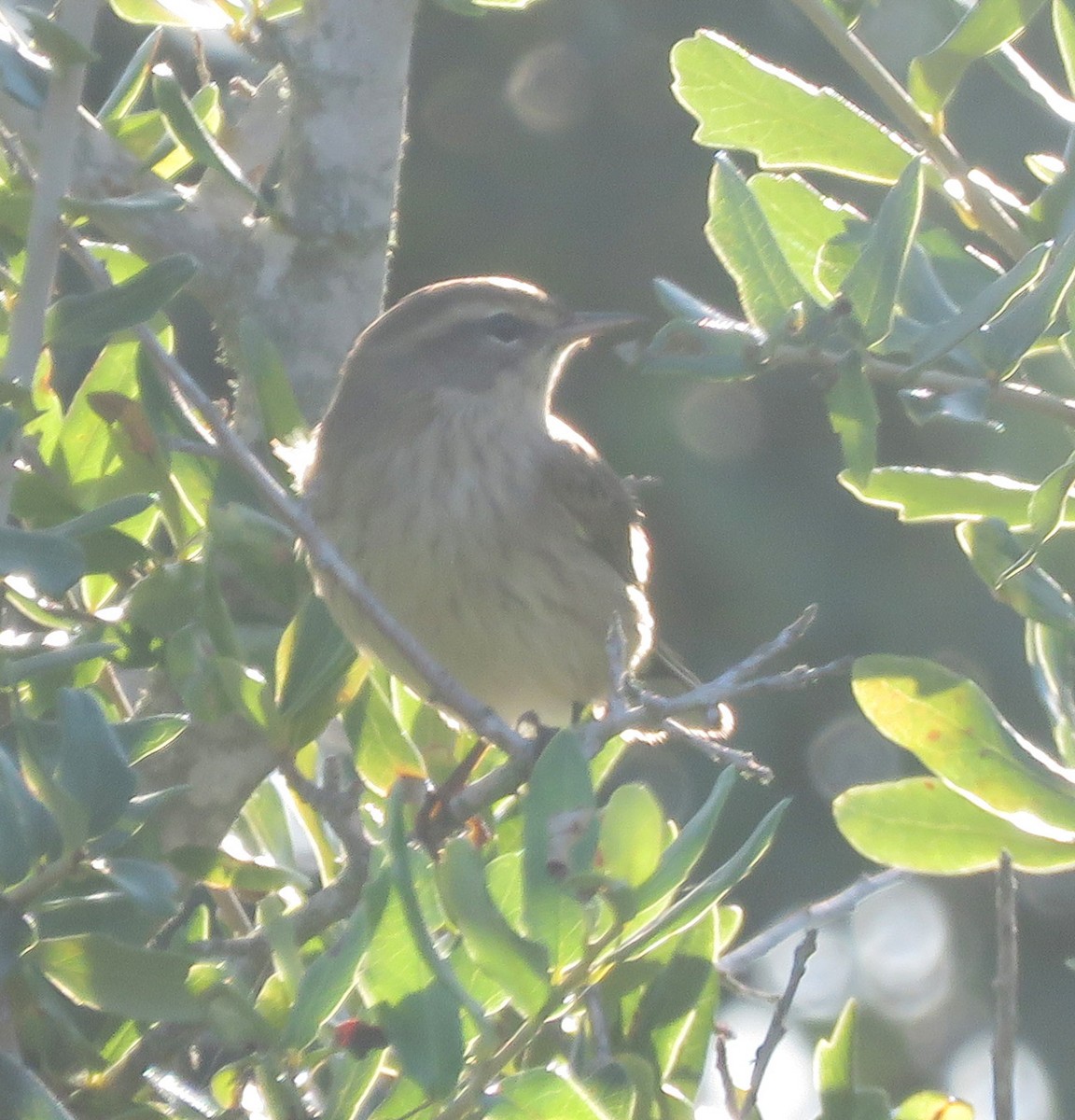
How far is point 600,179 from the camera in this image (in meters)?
7.37

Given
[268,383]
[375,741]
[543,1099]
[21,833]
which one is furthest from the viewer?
[268,383]

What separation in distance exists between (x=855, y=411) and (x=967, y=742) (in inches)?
14.0

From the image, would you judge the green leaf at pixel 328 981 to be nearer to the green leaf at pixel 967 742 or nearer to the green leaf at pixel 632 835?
the green leaf at pixel 632 835

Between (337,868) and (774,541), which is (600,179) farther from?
(337,868)

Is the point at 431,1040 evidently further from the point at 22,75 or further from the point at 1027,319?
the point at 22,75

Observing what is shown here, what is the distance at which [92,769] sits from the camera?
156 cm

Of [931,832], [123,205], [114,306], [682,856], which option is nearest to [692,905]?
[682,856]

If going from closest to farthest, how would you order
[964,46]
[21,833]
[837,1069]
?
[21,833], [837,1069], [964,46]

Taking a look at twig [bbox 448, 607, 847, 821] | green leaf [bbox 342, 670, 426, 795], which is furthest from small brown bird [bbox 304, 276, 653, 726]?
twig [bbox 448, 607, 847, 821]

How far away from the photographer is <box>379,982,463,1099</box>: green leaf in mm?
1497

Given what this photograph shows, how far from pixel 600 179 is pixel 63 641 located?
5593mm

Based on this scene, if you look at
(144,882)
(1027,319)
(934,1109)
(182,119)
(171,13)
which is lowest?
(934,1109)

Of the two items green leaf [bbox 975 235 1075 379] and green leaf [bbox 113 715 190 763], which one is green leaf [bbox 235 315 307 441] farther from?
green leaf [bbox 975 235 1075 379]

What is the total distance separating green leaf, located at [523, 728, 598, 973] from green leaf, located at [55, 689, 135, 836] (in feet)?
1.14
